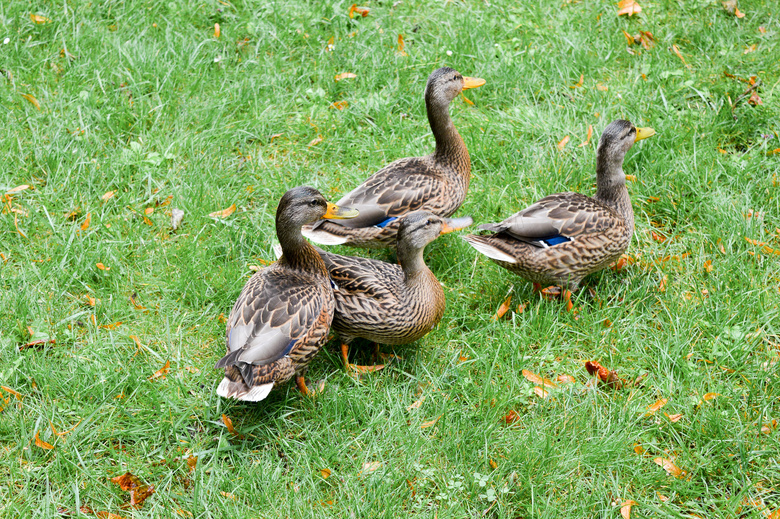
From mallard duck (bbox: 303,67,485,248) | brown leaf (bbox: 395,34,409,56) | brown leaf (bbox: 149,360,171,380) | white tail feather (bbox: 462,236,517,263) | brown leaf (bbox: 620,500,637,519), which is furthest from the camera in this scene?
brown leaf (bbox: 395,34,409,56)

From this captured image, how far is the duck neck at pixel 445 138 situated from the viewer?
473 centimetres

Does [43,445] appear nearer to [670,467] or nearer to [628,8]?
[670,467]

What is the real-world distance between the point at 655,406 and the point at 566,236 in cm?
112

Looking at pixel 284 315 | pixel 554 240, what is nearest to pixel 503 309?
pixel 554 240

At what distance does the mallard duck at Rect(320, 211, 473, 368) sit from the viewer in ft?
12.6

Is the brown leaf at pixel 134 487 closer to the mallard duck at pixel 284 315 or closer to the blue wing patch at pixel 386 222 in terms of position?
the mallard duck at pixel 284 315

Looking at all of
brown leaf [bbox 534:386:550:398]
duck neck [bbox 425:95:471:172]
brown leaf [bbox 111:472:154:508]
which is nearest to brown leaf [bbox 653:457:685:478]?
brown leaf [bbox 534:386:550:398]

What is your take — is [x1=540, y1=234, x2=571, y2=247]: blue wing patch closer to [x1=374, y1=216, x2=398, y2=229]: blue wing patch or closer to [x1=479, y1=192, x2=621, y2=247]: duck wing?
[x1=479, y1=192, x2=621, y2=247]: duck wing

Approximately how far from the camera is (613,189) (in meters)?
4.49

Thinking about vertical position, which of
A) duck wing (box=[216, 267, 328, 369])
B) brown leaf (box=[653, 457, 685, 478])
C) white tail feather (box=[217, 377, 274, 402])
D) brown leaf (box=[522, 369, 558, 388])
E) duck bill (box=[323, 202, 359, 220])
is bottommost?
brown leaf (box=[653, 457, 685, 478])

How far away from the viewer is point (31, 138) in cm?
537

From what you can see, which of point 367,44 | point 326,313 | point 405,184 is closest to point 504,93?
point 367,44

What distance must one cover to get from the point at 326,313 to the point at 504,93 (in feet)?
9.85

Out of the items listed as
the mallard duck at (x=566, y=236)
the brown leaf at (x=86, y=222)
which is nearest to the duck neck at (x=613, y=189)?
the mallard duck at (x=566, y=236)
